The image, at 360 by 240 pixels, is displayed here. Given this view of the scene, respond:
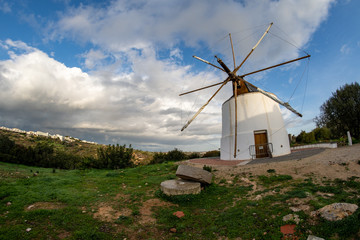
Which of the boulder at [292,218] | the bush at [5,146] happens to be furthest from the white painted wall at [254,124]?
the bush at [5,146]

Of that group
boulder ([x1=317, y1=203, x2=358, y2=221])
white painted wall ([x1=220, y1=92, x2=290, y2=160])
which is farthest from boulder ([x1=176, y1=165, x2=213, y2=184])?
white painted wall ([x1=220, y1=92, x2=290, y2=160])

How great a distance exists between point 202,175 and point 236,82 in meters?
11.7

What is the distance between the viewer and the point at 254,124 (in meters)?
16.1

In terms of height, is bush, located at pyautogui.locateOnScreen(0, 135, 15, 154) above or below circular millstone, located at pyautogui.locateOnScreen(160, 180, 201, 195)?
above

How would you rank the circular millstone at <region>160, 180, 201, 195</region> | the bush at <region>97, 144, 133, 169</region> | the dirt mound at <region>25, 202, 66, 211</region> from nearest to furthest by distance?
the dirt mound at <region>25, 202, 66, 211</region> → the circular millstone at <region>160, 180, 201, 195</region> → the bush at <region>97, 144, 133, 169</region>

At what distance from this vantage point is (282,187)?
6.55 metres

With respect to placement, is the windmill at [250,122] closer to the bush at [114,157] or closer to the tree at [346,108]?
the bush at [114,157]

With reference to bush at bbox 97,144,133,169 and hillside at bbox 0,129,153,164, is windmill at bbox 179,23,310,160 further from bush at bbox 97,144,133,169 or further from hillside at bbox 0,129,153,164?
hillside at bbox 0,129,153,164

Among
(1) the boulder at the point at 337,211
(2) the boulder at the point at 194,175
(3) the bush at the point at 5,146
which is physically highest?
(3) the bush at the point at 5,146

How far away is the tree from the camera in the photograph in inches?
782

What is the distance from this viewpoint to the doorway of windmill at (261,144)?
15594mm

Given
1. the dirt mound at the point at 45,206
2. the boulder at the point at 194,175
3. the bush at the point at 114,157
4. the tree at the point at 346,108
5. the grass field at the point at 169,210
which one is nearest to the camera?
the grass field at the point at 169,210

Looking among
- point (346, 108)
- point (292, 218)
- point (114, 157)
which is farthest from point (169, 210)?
point (346, 108)

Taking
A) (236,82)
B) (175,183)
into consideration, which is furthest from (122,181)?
(236,82)
